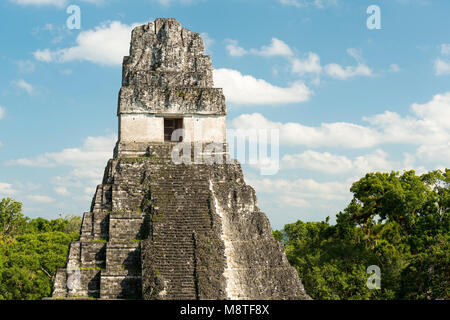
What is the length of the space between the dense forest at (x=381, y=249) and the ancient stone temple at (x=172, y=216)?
492cm

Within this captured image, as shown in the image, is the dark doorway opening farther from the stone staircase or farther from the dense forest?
the dense forest

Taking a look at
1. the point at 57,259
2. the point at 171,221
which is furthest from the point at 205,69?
the point at 57,259

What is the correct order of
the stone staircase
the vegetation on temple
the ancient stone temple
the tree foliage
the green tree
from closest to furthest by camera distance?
the stone staircase
the ancient stone temple
the vegetation on temple
the tree foliage
the green tree

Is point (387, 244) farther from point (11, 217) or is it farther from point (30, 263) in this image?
point (11, 217)

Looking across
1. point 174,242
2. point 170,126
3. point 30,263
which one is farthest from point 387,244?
point 30,263

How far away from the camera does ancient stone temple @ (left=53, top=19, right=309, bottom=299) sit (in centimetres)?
1161

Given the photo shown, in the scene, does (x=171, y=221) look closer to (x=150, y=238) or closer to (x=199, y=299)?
(x=150, y=238)

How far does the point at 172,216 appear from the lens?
12633mm

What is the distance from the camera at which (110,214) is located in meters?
12.7

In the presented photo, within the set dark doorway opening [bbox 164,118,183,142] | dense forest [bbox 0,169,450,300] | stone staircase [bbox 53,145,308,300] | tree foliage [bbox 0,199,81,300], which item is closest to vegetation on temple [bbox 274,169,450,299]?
Result: dense forest [bbox 0,169,450,300]

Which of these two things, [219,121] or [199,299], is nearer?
[199,299]

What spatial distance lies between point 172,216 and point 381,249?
8.55m

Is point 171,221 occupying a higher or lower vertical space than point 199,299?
higher
